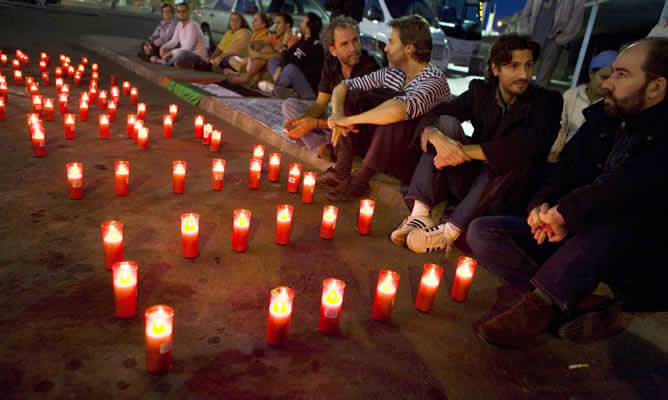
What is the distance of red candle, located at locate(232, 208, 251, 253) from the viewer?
10.4 ft

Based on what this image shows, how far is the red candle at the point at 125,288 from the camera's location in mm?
2334

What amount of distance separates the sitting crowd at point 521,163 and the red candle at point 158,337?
1.57 metres

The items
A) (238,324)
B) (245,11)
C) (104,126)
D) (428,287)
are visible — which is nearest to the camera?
(238,324)

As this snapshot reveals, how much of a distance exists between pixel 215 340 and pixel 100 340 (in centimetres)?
51

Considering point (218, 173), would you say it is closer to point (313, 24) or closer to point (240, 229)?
point (240, 229)

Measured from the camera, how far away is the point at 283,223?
134 inches

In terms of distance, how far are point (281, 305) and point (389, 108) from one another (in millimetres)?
2048

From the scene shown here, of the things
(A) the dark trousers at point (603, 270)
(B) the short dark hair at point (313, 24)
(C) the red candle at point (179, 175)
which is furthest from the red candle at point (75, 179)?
(B) the short dark hair at point (313, 24)

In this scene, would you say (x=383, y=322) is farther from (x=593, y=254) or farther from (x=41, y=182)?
(x=41, y=182)

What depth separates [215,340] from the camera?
7.75ft

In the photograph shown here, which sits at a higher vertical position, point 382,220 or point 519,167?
point 519,167

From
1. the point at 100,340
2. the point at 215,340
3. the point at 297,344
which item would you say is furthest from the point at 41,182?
the point at 297,344

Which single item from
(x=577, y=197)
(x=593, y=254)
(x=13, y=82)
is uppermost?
(x=577, y=197)

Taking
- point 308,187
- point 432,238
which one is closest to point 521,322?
point 432,238
